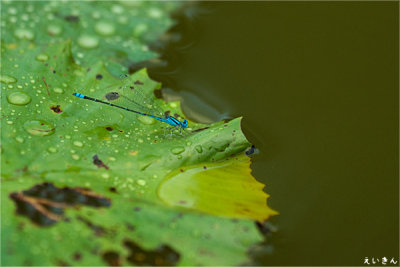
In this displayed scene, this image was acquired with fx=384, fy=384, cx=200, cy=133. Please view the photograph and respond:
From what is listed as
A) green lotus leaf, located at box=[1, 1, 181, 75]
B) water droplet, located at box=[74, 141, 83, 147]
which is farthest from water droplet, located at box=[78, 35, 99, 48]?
water droplet, located at box=[74, 141, 83, 147]

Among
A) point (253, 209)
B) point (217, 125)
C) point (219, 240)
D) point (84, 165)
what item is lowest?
point (219, 240)

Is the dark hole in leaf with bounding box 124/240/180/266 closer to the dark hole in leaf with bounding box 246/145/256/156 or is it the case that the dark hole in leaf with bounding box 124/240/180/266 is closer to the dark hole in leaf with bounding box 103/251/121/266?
the dark hole in leaf with bounding box 103/251/121/266

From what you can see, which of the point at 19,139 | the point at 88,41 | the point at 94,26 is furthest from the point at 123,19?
the point at 19,139

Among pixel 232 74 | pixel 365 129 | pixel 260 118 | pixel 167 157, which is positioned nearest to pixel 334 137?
pixel 365 129

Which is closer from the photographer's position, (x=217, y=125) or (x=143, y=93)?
(x=217, y=125)

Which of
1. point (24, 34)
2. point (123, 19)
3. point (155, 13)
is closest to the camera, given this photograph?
point (24, 34)

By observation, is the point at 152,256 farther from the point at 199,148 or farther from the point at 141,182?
the point at 199,148

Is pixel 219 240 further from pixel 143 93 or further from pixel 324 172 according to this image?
pixel 143 93

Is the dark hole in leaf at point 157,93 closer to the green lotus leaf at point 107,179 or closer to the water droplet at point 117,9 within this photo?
the green lotus leaf at point 107,179
